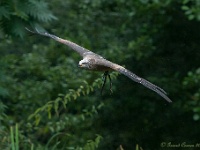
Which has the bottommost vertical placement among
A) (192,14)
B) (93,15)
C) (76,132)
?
(76,132)

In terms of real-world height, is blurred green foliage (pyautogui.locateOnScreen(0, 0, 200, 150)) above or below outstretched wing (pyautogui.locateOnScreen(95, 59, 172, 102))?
above

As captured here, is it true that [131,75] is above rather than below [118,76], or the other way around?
below

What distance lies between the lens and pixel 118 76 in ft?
30.6

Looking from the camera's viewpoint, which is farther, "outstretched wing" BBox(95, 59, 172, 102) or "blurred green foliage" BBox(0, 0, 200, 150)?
"blurred green foliage" BBox(0, 0, 200, 150)

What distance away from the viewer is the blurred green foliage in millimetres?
9258

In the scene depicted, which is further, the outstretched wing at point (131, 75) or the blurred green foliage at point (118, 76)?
the blurred green foliage at point (118, 76)

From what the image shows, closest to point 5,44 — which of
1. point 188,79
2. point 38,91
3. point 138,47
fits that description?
point 38,91

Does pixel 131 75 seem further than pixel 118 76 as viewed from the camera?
No

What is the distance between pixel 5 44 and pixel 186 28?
2375 millimetres

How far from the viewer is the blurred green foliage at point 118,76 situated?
30.4 feet

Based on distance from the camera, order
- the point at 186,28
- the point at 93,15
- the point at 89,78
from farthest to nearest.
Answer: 1. the point at 93,15
2. the point at 186,28
3. the point at 89,78

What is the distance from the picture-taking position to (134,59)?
1016cm

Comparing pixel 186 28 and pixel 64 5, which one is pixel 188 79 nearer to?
pixel 186 28

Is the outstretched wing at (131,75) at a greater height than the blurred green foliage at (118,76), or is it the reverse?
the blurred green foliage at (118,76)
